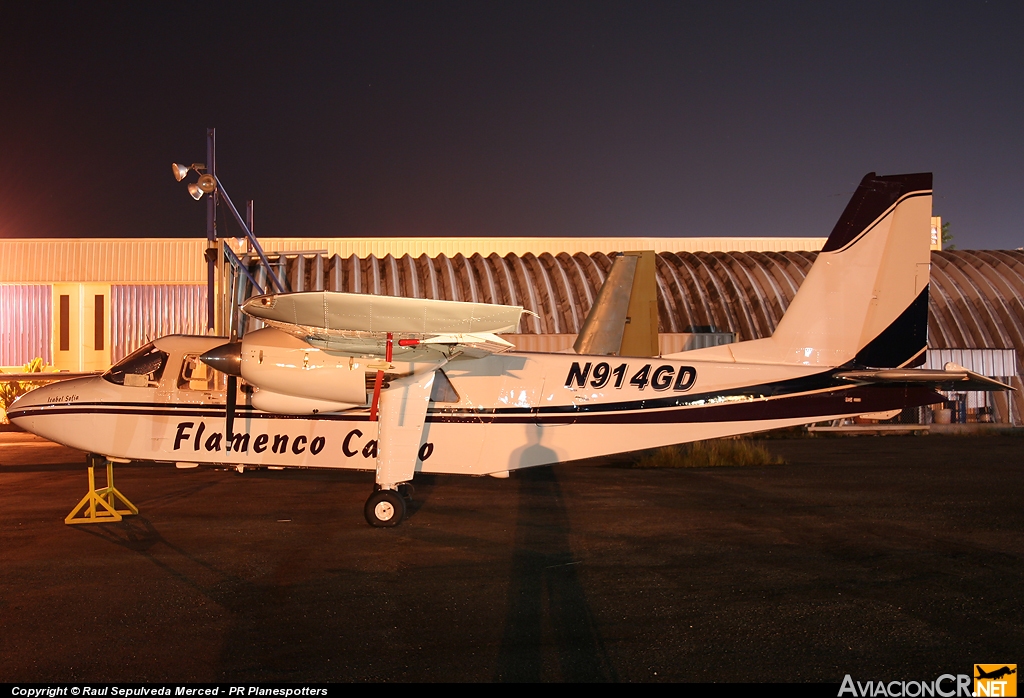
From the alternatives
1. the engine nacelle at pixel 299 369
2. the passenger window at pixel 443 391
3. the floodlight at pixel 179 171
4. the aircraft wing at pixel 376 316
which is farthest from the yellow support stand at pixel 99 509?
the floodlight at pixel 179 171

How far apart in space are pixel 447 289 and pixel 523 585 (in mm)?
19799

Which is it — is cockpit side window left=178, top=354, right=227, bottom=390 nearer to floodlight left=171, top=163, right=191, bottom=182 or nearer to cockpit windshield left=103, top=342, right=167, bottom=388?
cockpit windshield left=103, top=342, right=167, bottom=388

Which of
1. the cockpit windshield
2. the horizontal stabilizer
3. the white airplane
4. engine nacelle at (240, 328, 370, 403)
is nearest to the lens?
the horizontal stabilizer

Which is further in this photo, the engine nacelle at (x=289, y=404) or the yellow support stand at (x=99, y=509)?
the engine nacelle at (x=289, y=404)

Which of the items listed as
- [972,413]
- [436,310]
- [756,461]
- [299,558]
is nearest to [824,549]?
[436,310]

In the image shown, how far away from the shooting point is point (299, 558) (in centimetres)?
881

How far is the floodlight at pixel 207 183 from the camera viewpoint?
18.6 m

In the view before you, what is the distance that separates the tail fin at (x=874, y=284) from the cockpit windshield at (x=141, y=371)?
385 inches

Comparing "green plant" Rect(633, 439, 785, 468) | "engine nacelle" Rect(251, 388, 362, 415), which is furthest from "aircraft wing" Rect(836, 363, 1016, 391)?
"engine nacelle" Rect(251, 388, 362, 415)

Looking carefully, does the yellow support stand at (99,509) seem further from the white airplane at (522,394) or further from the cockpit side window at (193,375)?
the cockpit side window at (193,375)

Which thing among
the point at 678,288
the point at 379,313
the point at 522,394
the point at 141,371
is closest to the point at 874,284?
the point at 522,394

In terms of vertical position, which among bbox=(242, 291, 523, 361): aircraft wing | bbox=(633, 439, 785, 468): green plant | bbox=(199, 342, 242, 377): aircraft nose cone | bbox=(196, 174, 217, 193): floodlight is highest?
bbox=(196, 174, 217, 193): floodlight

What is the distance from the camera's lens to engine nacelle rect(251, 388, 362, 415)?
1095 cm

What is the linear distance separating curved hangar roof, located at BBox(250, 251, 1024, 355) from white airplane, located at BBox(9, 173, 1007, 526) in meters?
14.1
